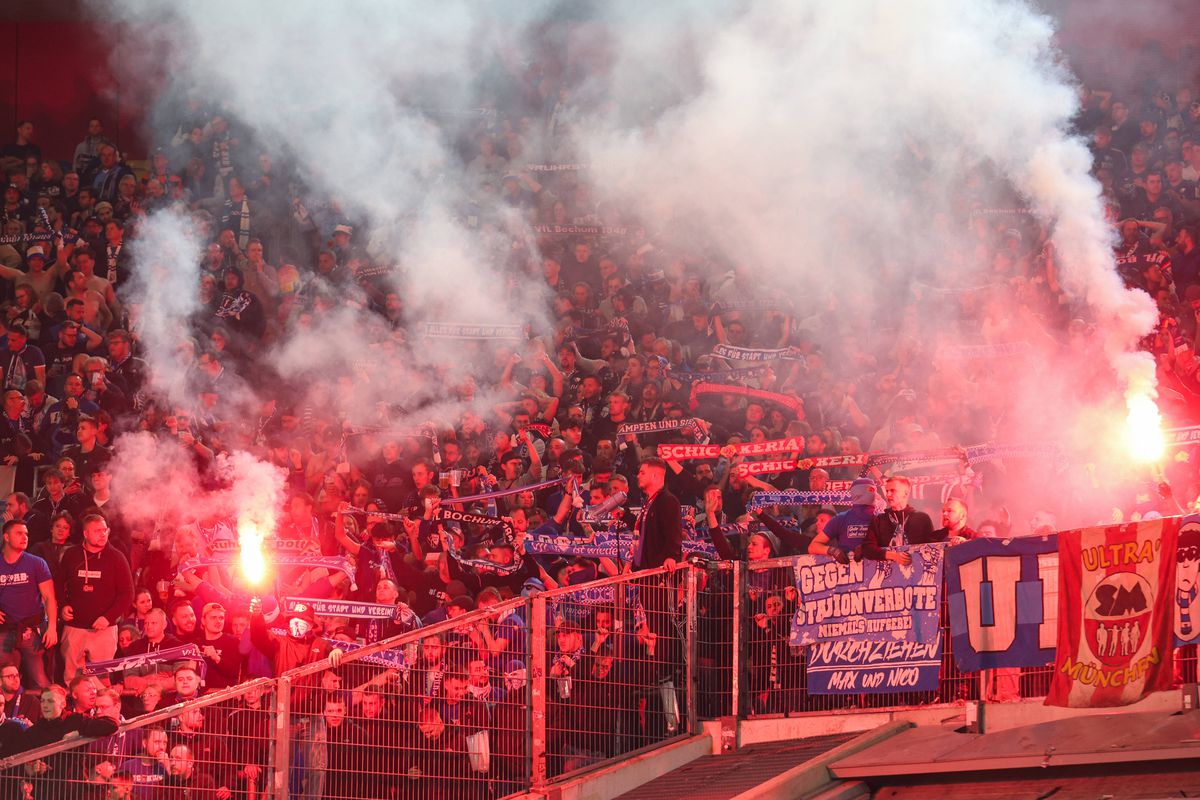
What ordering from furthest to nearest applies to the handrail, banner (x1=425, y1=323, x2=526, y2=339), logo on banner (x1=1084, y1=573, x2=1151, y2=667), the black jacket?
banner (x1=425, y1=323, x2=526, y2=339)
the black jacket
the handrail
logo on banner (x1=1084, y1=573, x2=1151, y2=667)

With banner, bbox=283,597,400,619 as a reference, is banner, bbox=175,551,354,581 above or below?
above

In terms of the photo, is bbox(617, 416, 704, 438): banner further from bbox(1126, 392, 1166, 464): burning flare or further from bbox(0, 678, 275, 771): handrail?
bbox(0, 678, 275, 771): handrail

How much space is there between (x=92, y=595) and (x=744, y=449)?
15.0 feet

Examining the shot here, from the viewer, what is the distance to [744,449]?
10.7m

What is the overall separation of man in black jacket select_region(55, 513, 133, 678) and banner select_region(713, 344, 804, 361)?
15.0ft

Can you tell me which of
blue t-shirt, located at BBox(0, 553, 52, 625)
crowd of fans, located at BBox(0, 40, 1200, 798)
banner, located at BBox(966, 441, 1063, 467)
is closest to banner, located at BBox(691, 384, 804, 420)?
crowd of fans, located at BBox(0, 40, 1200, 798)

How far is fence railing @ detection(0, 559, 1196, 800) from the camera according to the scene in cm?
627

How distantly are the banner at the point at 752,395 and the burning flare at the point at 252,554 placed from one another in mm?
3310

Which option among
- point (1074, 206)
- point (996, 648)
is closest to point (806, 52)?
point (1074, 206)

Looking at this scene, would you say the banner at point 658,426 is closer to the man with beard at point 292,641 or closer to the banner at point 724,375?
the banner at point 724,375


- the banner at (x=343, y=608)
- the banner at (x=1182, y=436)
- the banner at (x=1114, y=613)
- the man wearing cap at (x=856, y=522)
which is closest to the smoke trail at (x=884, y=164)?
the banner at (x=1182, y=436)

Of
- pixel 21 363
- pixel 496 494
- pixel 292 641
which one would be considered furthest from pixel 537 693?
pixel 21 363

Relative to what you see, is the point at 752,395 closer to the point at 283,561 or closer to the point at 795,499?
the point at 795,499

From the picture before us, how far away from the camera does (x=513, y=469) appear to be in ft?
36.0
